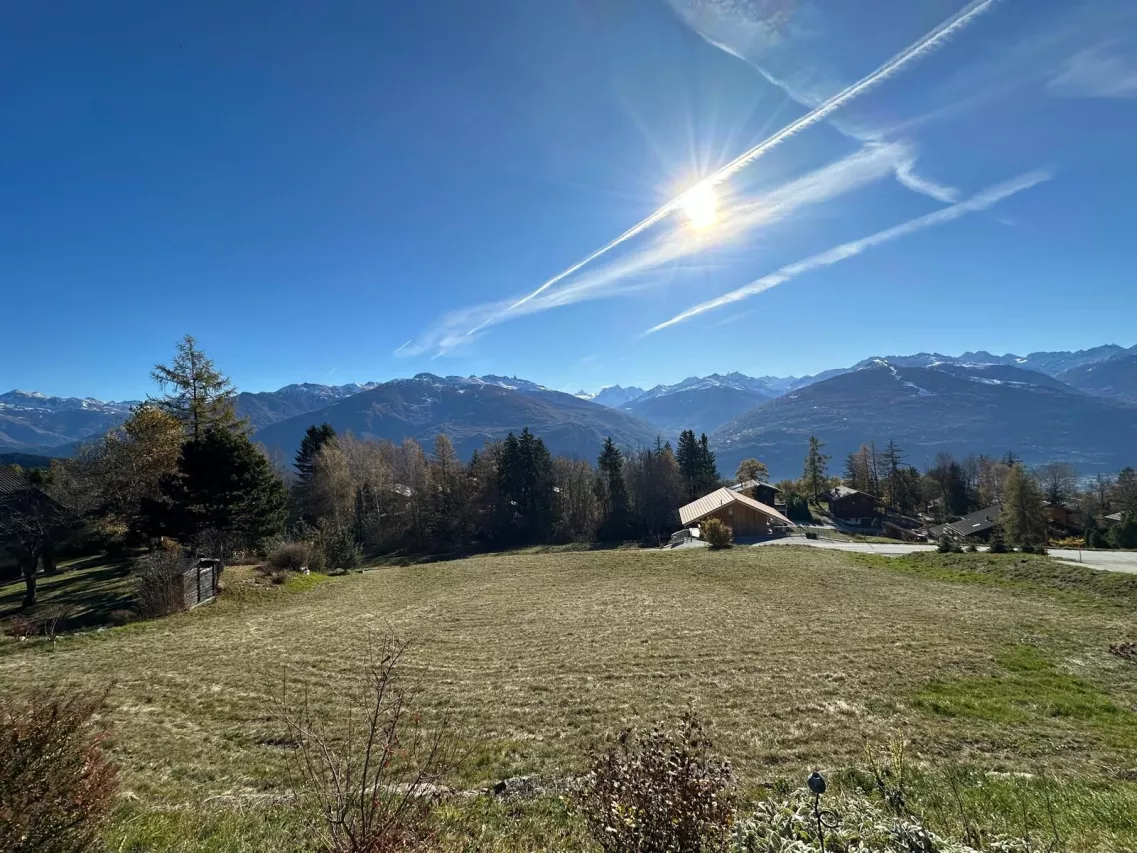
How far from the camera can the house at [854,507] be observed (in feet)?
248

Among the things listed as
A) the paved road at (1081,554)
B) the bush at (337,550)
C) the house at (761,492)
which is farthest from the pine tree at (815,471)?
the bush at (337,550)

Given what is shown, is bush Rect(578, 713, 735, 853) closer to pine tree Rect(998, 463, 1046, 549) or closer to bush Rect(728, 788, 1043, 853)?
bush Rect(728, 788, 1043, 853)

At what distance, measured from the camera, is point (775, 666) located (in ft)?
38.1

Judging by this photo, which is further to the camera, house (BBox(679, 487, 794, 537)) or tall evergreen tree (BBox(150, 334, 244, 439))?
house (BBox(679, 487, 794, 537))

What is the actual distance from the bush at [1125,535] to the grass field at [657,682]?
29.3 m

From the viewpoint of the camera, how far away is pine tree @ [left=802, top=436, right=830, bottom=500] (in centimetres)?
8406

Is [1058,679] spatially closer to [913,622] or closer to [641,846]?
[913,622]

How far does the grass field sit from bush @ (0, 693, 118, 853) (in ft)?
3.27

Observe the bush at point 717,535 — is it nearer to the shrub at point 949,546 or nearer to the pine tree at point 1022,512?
the shrub at point 949,546

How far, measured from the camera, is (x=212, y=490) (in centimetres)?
2250

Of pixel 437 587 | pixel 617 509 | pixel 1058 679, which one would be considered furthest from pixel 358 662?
pixel 617 509

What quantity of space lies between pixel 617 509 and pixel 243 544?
45.8 metres

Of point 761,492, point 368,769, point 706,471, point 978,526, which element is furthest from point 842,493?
point 368,769

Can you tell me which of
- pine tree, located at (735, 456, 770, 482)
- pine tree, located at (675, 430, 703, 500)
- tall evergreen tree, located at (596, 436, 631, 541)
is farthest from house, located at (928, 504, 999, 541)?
tall evergreen tree, located at (596, 436, 631, 541)
